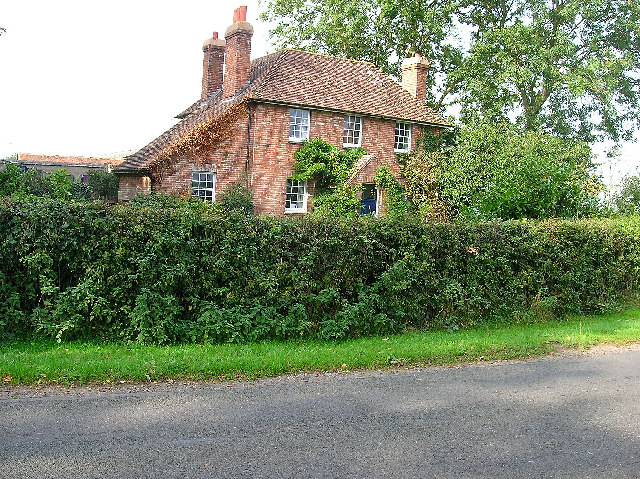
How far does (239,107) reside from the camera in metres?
27.3

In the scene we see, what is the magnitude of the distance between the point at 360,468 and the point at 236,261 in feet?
17.5

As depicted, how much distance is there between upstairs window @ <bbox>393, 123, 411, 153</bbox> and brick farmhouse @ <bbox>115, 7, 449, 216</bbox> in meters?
0.05

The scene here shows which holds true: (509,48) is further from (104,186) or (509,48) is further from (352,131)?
(104,186)

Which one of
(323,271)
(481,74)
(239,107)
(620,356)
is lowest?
(620,356)

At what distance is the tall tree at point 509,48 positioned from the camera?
34.4 metres

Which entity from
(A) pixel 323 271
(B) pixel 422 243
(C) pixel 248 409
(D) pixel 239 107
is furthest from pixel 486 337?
(D) pixel 239 107

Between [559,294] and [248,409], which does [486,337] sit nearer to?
[559,294]

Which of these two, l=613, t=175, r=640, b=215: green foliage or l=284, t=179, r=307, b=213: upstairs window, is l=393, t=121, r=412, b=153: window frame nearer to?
l=284, t=179, r=307, b=213: upstairs window

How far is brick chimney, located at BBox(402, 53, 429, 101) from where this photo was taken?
114ft

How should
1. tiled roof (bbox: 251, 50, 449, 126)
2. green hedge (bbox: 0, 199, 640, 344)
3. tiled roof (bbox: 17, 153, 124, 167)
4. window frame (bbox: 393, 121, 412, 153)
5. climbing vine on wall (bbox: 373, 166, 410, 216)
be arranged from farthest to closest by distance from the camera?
tiled roof (bbox: 17, 153, 124, 167)
window frame (bbox: 393, 121, 412, 153)
climbing vine on wall (bbox: 373, 166, 410, 216)
tiled roof (bbox: 251, 50, 449, 126)
green hedge (bbox: 0, 199, 640, 344)

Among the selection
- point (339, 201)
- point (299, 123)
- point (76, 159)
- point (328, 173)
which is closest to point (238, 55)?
point (299, 123)

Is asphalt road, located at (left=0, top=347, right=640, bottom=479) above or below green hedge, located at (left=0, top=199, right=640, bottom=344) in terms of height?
below

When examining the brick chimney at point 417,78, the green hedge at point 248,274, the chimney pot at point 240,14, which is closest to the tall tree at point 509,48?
the brick chimney at point 417,78

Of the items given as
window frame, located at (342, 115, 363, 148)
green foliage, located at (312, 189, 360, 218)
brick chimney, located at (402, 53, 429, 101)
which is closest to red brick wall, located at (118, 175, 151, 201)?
green foliage, located at (312, 189, 360, 218)
